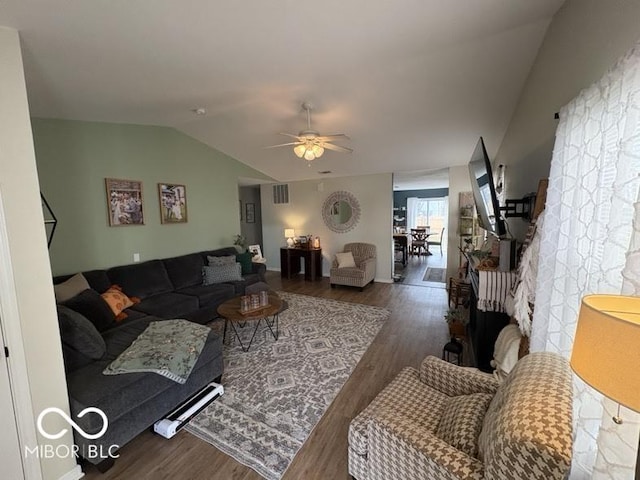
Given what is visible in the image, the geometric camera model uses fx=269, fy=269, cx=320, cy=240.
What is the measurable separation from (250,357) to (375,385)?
132 centimetres

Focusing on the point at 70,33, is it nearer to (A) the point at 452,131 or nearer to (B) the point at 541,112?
(B) the point at 541,112

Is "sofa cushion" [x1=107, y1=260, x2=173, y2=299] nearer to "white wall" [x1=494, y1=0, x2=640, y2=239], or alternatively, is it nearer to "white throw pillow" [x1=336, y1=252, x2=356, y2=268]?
"white throw pillow" [x1=336, y1=252, x2=356, y2=268]

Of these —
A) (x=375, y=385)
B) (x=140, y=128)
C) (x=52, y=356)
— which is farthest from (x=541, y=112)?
(x=140, y=128)

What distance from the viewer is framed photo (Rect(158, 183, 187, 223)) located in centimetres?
401

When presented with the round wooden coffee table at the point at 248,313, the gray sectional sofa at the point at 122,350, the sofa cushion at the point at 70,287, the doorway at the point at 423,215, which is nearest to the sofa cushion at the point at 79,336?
the gray sectional sofa at the point at 122,350

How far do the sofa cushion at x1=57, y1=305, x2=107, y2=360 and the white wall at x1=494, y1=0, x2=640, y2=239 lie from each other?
318cm

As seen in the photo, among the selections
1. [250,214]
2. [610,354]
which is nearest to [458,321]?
[610,354]

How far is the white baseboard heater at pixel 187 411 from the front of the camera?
1.87 meters

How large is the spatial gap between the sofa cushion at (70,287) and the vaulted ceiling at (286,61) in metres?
1.72

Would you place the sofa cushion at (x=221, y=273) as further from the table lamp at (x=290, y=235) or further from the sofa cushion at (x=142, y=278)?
the table lamp at (x=290, y=235)

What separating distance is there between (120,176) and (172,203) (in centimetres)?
75

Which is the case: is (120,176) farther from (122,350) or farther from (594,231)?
(594,231)

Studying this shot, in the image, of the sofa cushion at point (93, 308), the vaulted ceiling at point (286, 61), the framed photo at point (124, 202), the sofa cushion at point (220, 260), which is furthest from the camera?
the sofa cushion at point (220, 260)

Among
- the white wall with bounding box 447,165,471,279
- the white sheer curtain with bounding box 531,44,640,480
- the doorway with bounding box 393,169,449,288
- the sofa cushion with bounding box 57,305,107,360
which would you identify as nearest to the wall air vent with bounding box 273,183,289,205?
the white wall with bounding box 447,165,471,279
